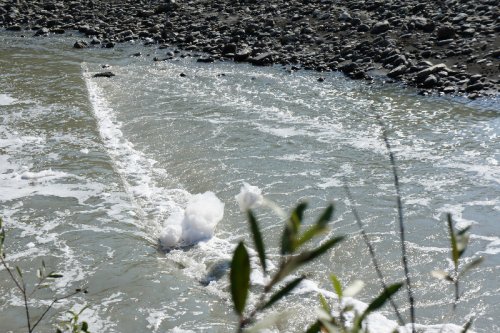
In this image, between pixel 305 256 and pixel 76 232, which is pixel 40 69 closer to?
pixel 76 232

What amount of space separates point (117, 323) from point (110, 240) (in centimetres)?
188

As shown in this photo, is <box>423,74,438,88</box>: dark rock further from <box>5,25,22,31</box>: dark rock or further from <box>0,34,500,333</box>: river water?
<box>5,25,22,31</box>: dark rock

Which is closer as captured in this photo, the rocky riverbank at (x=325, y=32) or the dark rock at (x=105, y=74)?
the rocky riverbank at (x=325, y=32)

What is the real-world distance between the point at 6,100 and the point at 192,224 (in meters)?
8.64

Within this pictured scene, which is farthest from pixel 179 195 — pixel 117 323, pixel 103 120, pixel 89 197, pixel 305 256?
pixel 305 256

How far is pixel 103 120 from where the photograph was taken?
13.1 meters

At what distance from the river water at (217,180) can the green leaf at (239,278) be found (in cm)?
211

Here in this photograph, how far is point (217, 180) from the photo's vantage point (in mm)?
9672

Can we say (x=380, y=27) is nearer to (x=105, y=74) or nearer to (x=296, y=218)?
(x=105, y=74)

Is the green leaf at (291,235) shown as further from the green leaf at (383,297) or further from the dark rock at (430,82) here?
the dark rock at (430,82)

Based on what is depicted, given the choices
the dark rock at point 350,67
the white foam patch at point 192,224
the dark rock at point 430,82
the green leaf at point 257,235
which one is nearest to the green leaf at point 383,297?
the green leaf at point 257,235

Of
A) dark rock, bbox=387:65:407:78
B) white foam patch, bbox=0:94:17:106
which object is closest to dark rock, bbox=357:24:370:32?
dark rock, bbox=387:65:407:78

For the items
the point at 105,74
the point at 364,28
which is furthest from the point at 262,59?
the point at 105,74

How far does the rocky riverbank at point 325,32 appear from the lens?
14938 mm
